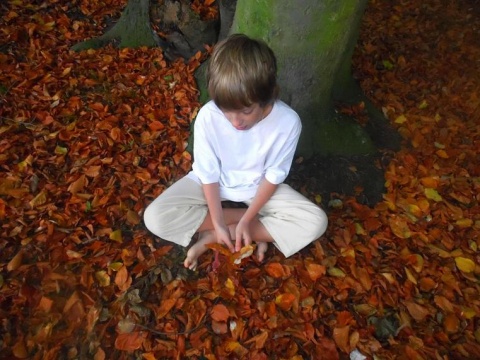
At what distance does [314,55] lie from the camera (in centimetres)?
220

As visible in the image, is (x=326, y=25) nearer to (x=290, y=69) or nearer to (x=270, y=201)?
(x=290, y=69)

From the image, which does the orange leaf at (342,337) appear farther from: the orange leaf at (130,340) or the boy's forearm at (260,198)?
the orange leaf at (130,340)

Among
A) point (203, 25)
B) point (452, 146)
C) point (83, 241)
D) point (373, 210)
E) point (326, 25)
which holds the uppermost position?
point (326, 25)

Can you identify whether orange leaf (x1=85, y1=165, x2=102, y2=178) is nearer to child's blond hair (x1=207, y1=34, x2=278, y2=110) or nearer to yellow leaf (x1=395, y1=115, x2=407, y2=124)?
child's blond hair (x1=207, y1=34, x2=278, y2=110)

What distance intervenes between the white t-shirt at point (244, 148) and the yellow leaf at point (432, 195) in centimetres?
114

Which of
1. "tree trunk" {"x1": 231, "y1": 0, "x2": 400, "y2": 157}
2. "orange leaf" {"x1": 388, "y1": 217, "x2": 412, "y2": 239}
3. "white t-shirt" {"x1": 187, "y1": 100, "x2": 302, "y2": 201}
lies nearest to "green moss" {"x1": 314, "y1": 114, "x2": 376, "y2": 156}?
"tree trunk" {"x1": 231, "y1": 0, "x2": 400, "y2": 157}

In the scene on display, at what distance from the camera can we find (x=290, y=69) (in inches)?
89.5

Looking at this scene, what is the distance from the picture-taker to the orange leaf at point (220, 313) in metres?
1.91

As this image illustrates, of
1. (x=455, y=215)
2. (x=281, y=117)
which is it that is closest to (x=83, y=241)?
(x=281, y=117)

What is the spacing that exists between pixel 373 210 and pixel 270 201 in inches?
29.3

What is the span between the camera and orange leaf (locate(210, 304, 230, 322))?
191 cm

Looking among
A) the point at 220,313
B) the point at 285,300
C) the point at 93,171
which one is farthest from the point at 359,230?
the point at 93,171

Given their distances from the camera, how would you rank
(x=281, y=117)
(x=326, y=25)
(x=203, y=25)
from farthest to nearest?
(x=203, y=25) < (x=326, y=25) < (x=281, y=117)

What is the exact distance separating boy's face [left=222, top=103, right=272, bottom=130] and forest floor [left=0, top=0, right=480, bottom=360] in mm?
812
